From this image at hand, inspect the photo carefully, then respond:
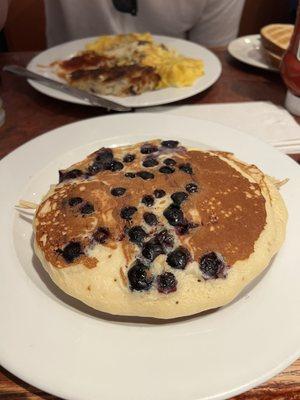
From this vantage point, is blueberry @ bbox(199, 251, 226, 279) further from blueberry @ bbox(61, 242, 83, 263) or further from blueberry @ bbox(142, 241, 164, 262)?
blueberry @ bbox(61, 242, 83, 263)

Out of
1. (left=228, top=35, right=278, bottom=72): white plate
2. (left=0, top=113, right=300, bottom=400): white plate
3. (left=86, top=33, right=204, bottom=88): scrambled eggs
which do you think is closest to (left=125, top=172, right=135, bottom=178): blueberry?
(left=0, top=113, right=300, bottom=400): white plate

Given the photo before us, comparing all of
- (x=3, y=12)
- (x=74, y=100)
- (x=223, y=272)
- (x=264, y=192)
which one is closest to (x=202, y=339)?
(x=223, y=272)

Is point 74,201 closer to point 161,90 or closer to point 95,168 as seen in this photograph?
point 95,168

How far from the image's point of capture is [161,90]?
1731 millimetres

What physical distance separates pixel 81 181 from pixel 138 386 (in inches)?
22.0

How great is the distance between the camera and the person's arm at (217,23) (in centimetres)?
262

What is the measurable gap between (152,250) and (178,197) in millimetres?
163

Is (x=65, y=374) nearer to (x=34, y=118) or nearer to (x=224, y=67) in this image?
(x=34, y=118)

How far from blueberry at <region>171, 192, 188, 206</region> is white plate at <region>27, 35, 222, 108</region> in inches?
29.0

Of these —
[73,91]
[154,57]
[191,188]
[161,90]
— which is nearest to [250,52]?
[154,57]

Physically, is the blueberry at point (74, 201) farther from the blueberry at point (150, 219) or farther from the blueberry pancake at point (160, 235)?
the blueberry at point (150, 219)

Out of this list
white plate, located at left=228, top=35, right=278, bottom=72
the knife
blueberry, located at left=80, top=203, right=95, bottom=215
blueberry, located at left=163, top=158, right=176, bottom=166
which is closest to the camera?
blueberry, located at left=80, top=203, right=95, bottom=215

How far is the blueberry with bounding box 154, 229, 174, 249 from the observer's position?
906 mm

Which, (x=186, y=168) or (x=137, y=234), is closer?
(x=137, y=234)
